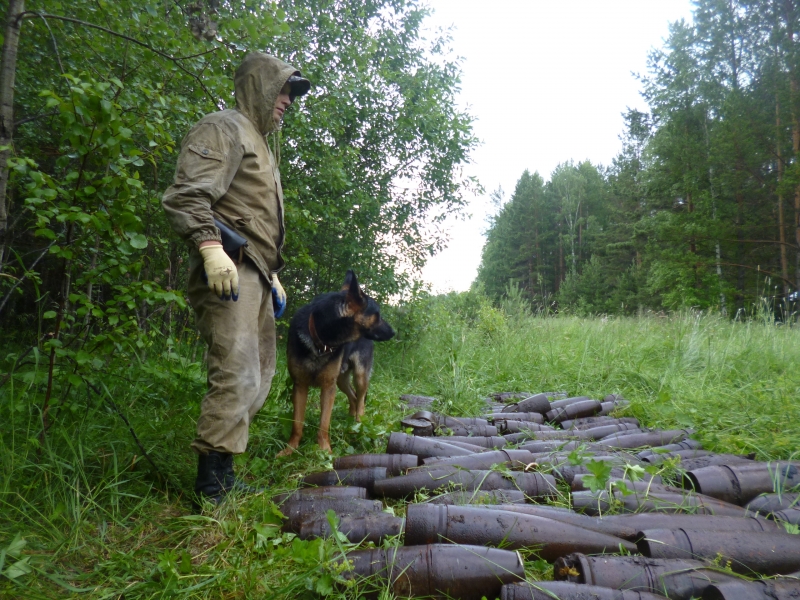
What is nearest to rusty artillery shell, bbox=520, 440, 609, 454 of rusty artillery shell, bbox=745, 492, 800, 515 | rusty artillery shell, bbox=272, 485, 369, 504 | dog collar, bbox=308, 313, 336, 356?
rusty artillery shell, bbox=745, 492, 800, 515

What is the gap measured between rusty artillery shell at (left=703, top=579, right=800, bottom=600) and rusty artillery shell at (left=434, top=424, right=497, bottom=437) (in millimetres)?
2539

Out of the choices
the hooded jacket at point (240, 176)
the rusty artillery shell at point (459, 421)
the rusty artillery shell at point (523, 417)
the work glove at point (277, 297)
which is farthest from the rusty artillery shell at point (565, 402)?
the hooded jacket at point (240, 176)

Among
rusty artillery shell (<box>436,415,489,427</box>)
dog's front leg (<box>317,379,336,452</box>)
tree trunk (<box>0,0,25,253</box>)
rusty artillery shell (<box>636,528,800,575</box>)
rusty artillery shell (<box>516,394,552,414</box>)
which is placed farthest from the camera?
rusty artillery shell (<box>516,394,552,414</box>)

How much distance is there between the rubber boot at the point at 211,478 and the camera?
259cm

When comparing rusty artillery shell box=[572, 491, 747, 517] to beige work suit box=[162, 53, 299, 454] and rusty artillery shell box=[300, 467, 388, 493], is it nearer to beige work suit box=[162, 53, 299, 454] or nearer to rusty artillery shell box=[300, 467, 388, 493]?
rusty artillery shell box=[300, 467, 388, 493]

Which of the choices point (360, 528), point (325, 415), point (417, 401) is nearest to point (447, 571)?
point (360, 528)

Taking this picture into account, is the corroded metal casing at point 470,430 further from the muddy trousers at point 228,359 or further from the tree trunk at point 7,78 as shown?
the tree trunk at point 7,78

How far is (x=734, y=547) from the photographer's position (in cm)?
193

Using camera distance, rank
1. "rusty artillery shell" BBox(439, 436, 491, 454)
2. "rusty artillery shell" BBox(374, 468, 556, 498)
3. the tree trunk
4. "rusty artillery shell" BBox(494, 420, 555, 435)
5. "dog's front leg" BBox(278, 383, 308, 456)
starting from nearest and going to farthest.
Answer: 1. the tree trunk
2. "rusty artillery shell" BBox(374, 468, 556, 498)
3. "rusty artillery shell" BBox(439, 436, 491, 454)
4. "dog's front leg" BBox(278, 383, 308, 456)
5. "rusty artillery shell" BBox(494, 420, 555, 435)

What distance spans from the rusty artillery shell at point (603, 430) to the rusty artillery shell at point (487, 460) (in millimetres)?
959

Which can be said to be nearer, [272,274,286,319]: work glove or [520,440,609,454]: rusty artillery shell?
[272,274,286,319]: work glove

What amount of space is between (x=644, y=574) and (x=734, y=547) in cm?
55

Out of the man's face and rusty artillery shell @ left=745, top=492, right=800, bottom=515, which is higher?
the man's face

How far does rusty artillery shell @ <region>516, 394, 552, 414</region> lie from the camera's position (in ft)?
16.4
